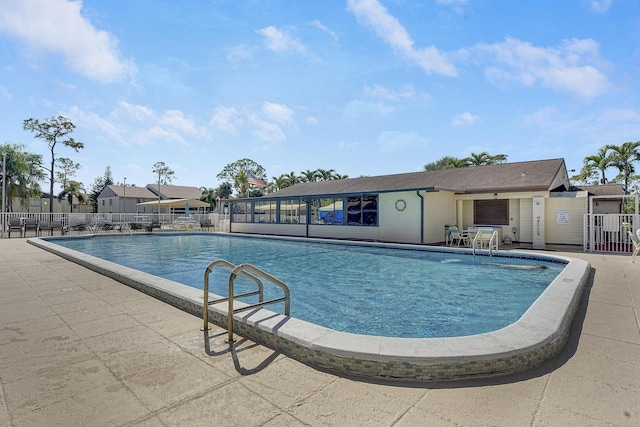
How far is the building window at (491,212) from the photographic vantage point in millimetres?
13891

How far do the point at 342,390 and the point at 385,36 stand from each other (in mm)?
11030

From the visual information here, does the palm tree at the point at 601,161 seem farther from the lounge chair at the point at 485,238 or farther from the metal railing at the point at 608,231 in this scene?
the lounge chair at the point at 485,238

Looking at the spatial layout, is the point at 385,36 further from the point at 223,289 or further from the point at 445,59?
the point at 223,289

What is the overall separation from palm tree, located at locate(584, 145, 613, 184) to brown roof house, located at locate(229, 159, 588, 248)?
14958 millimetres

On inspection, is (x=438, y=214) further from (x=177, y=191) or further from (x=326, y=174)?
(x=177, y=191)

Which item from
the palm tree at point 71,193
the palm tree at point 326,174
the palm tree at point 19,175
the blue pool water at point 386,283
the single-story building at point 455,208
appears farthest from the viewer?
the palm tree at point 71,193

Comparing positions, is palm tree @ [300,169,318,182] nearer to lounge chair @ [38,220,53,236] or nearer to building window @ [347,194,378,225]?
building window @ [347,194,378,225]

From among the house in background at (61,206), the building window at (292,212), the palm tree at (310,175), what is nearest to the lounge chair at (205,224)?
the building window at (292,212)

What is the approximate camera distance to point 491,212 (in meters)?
14.2

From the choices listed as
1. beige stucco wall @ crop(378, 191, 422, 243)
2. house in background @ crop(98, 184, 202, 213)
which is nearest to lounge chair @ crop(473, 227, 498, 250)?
beige stucco wall @ crop(378, 191, 422, 243)

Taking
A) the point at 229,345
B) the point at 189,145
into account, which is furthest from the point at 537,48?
the point at 189,145

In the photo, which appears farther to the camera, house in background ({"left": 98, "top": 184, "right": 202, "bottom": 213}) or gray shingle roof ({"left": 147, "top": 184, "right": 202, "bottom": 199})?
gray shingle roof ({"left": 147, "top": 184, "right": 202, "bottom": 199})

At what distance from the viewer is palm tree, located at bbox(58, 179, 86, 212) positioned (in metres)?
45.3

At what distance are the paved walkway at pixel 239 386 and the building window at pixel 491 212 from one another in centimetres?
1091
